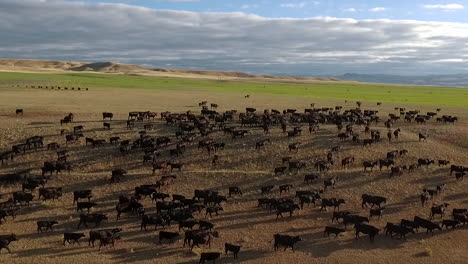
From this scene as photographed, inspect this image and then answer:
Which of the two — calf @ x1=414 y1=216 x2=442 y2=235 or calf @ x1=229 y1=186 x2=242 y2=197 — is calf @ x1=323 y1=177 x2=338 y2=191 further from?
calf @ x1=414 y1=216 x2=442 y2=235

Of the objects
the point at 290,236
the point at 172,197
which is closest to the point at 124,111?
the point at 172,197

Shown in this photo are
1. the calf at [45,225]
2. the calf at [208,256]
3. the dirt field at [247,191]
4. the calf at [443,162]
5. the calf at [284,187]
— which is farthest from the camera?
the calf at [443,162]

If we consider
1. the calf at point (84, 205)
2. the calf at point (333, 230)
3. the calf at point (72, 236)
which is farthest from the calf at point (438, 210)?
the calf at point (84, 205)

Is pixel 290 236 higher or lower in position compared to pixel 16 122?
lower

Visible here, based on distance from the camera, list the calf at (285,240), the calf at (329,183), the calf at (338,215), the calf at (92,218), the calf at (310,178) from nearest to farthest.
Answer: the calf at (285,240) → the calf at (92,218) → the calf at (338,215) → the calf at (329,183) → the calf at (310,178)

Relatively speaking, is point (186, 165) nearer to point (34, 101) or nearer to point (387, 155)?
point (387, 155)

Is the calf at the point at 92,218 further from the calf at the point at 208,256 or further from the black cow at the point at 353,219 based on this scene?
the black cow at the point at 353,219

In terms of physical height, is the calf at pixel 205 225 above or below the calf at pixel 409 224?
below

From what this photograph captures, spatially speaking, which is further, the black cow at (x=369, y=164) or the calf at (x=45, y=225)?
the black cow at (x=369, y=164)

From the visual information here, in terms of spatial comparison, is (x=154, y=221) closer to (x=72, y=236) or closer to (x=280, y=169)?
(x=72, y=236)
